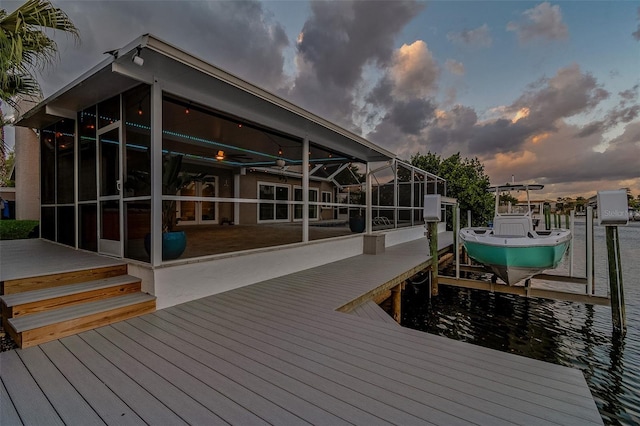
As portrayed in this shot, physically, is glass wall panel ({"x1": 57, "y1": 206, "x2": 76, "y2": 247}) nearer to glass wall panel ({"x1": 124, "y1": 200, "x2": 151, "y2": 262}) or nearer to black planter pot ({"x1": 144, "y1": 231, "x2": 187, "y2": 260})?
glass wall panel ({"x1": 124, "y1": 200, "x2": 151, "y2": 262})

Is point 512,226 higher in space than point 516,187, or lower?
lower

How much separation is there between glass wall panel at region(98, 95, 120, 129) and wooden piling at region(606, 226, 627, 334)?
7764 mm

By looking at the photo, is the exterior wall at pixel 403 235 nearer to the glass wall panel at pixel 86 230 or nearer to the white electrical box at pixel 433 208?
the white electrical box at pixel 433 208

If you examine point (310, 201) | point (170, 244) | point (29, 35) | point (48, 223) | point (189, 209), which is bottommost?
point (170, 244)

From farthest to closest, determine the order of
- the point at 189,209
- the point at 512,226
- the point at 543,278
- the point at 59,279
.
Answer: the point at 189,209 → the point at 512,226 → the point at 543,278 → the point at 59,279

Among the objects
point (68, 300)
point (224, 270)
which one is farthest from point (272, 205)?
point (68, 300)

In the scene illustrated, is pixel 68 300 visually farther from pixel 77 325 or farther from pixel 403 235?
pixel 403 235

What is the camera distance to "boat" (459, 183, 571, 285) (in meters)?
5.03

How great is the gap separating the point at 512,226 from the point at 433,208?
152cm

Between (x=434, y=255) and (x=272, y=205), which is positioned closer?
(x=434, y=255)

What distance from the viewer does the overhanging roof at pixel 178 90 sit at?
300 cm

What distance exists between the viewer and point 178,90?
373 cm

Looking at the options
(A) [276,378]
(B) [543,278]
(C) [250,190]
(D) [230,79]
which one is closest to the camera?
(A) [276,378]

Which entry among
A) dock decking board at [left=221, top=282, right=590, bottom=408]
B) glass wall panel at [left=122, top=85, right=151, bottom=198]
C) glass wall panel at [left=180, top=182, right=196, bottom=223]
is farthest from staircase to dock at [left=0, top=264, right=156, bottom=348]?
glass wall panel at [left=180, top=182, right=196, bottom=223]
